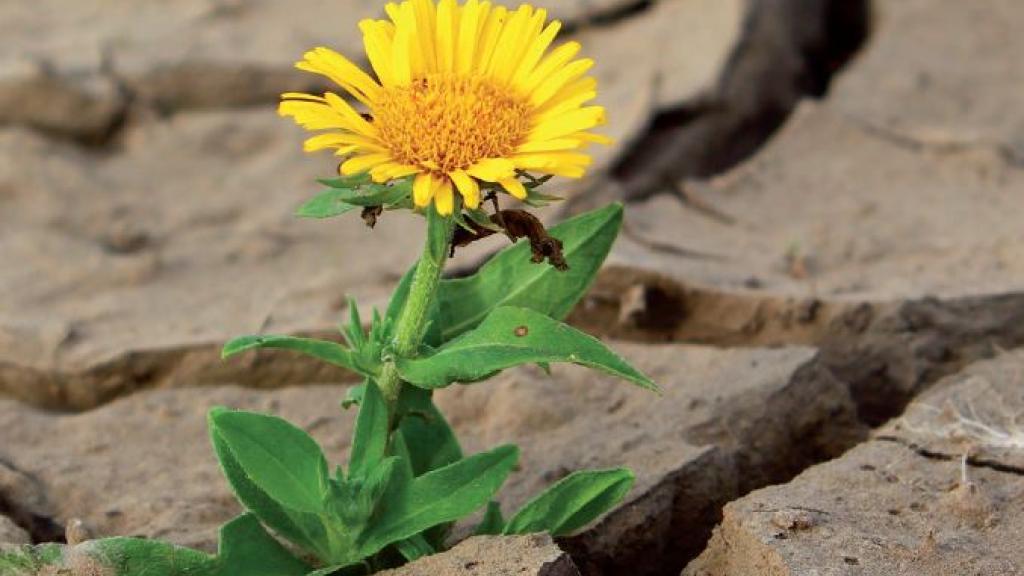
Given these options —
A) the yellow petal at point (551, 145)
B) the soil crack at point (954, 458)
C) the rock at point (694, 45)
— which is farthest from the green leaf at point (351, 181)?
the rock at point (694, 45)

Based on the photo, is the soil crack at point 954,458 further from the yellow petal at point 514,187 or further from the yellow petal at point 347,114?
the yellow petal at point 347,114

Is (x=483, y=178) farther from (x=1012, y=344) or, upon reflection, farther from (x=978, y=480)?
(x=1012, y=344)

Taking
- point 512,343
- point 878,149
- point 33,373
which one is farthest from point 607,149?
point 512,343

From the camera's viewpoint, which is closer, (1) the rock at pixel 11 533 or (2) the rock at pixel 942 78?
(1) the rock at pixel 11 533

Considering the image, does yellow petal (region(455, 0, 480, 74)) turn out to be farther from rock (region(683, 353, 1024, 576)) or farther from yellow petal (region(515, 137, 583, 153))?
rock (region(683, 353, 1024, 576))

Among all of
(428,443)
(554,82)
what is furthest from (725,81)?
(554,82)

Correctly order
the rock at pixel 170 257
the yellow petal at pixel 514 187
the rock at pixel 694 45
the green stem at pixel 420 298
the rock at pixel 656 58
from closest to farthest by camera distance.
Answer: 1. the yellow petal at pixel 514 187
2. the green stem at pixel 420 298
3. the rock at pixel 170 257
4. the rock at pixel 656 58
5. the rock at pixel 694 45

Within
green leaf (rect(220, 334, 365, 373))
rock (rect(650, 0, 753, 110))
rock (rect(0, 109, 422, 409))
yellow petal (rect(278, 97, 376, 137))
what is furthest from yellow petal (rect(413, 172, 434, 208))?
rock (rect(650, 0, 753, 110))
